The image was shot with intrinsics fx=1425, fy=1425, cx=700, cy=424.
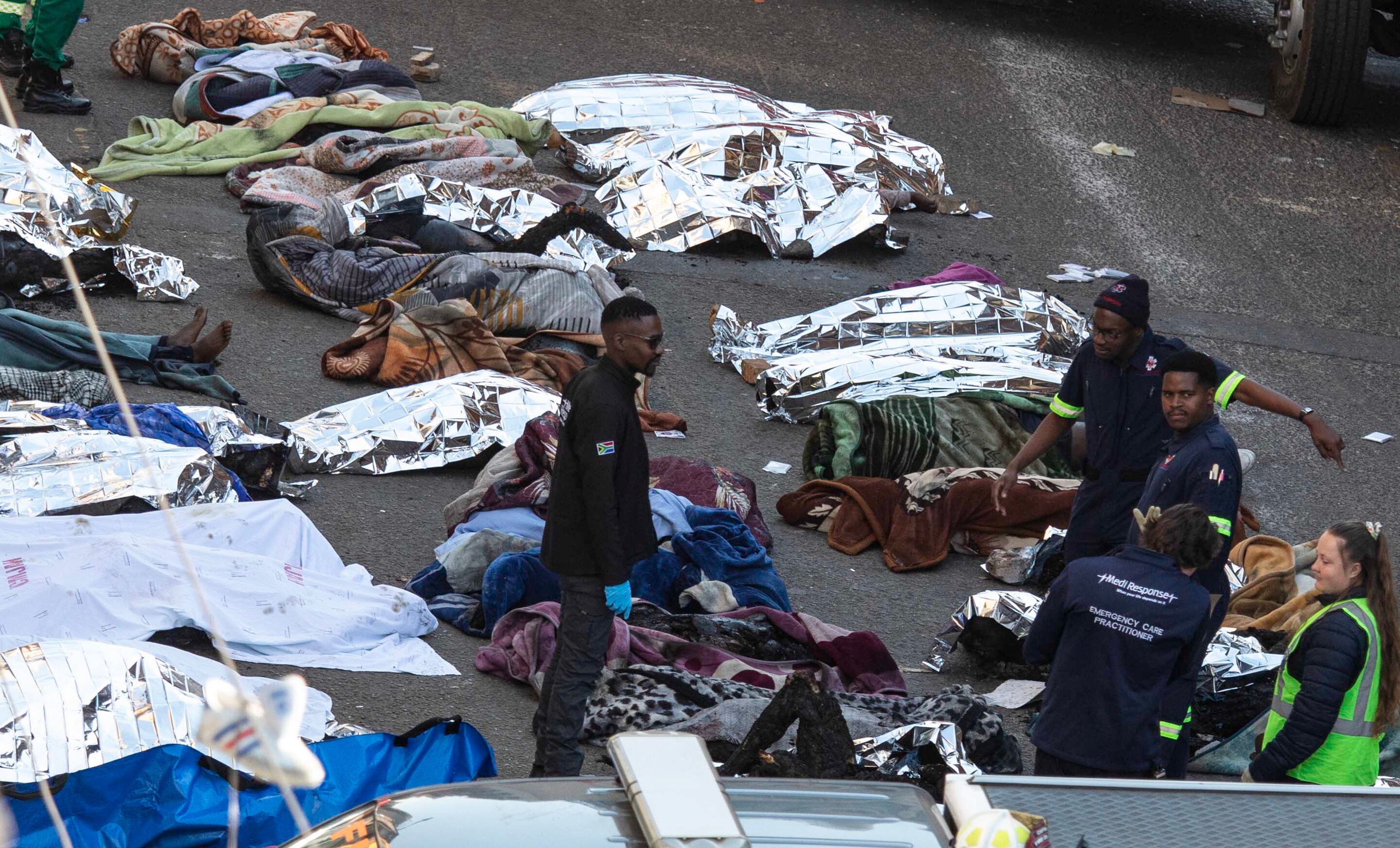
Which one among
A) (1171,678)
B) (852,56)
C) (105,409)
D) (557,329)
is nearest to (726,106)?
(852,56)

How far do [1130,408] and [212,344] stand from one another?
4.31 m

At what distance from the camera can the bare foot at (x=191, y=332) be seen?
6.92 m

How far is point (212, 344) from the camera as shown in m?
6.90

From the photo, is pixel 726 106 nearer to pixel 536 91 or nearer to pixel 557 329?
pixel 536 91

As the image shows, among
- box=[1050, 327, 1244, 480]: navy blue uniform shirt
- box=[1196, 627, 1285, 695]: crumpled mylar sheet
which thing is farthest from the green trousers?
box=[1196, 627, 1285, 695]: crumpled mylar sheet

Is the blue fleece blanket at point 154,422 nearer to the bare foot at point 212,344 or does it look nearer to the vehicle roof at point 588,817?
the bare foot at point 212,344

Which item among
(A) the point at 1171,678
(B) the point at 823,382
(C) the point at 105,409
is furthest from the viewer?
(B) the point at 823,382

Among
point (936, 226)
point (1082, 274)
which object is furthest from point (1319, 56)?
point (936, 226)

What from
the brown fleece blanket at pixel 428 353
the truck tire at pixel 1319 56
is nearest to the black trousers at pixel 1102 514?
the brown fleece blanket at pixel 428 353

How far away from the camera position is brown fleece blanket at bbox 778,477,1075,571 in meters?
6.31

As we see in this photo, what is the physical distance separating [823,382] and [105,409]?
3502 millimetres

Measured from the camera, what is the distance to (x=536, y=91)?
11.8 m

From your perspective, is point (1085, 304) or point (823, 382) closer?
point (823, 382)

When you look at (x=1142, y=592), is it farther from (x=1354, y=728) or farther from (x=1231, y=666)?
(x=1231, y=666)
